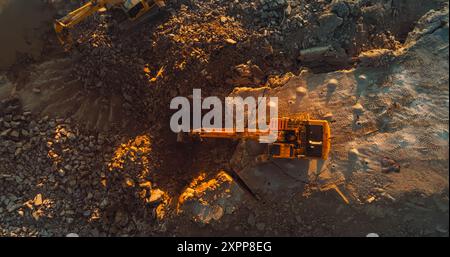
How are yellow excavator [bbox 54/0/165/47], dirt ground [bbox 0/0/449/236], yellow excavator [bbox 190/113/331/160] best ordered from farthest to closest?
yellow excavator [bbox 54/0/165/47], dirt ground [bbox 0/0/449/236], yellow excavator [bbox 190/113/331/160]

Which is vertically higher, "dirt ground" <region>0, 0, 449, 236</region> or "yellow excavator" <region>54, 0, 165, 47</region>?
"yellow excavator" <region>54, 0, 165, 47</region>

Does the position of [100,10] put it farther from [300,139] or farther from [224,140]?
[300,139]

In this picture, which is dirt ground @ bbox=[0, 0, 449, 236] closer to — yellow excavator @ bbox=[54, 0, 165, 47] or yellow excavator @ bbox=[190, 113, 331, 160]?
yellow excavator @ bbox=[54, 0, 165, 47]

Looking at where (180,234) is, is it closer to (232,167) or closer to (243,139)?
(232,167)

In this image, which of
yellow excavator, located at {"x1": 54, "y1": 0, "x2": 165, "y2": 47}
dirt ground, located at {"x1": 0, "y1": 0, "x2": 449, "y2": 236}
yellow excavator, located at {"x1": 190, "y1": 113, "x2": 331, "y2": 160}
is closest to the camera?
yellow excavator, located at {"x1": 190, "y1": 113, "x2": 331, "y2": 160}

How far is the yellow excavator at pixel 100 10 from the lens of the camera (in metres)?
11.5

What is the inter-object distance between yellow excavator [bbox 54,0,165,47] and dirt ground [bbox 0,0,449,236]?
0.39 m

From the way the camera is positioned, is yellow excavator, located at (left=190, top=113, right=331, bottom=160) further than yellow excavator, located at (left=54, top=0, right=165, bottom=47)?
No

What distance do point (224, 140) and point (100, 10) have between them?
5.40 metres

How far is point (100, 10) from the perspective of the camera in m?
12.4

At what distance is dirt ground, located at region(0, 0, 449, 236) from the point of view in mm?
10250

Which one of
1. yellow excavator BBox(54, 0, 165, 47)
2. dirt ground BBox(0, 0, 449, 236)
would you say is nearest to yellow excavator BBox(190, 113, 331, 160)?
dirt ground BBox(0, 0, 449, 236)

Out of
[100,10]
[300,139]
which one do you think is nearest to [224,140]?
[300,139]

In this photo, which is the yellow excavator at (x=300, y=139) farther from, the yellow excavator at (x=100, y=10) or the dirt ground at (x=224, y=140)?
the yellow excavator at (x=100, y=10)
